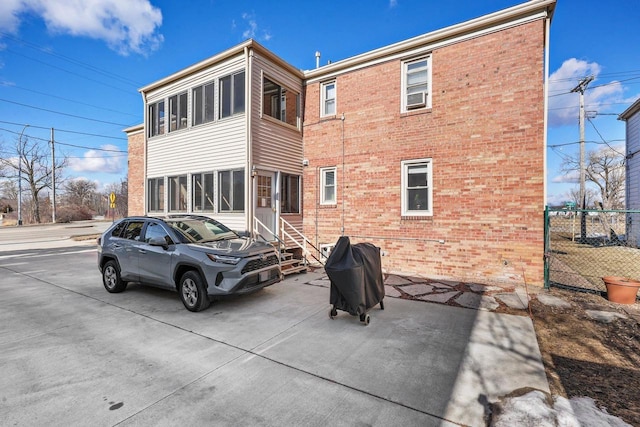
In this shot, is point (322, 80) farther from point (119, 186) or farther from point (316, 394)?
point (119, 186)

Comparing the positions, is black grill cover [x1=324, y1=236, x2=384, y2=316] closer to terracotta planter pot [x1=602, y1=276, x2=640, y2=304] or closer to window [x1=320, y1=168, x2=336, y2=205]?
terracotta planter pot [x1=602, y1=276, x2=640, y2=304]

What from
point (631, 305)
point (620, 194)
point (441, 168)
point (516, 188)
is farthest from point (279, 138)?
point (620, 194)

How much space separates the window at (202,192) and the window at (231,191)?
20.9 inches

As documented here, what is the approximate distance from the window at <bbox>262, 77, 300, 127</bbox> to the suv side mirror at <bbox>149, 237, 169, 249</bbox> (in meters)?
5.10

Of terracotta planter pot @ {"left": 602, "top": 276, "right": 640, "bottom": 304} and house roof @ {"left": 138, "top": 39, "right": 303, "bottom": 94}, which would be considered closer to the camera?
terracotta planter pot @ {"left": 602, "top": 276, "right": 640, "bottom": 304}

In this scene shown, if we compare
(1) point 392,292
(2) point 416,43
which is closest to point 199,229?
(1) point 392,292

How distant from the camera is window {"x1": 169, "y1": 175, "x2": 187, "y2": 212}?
10.8 metres

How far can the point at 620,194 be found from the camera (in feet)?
102

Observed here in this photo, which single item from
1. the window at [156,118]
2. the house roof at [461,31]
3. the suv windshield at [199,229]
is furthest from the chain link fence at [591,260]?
the window at [156,118]

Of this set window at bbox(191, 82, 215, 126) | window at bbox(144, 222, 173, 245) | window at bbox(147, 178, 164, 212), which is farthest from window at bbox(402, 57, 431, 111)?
window at bbox(147, 178, 164, 212)

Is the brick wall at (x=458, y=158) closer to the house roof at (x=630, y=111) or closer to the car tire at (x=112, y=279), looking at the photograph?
the car tire at (x=112, y=279)

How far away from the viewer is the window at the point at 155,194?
11.6m

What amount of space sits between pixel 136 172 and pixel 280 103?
30.5 feet

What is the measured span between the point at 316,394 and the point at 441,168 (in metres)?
6.82
